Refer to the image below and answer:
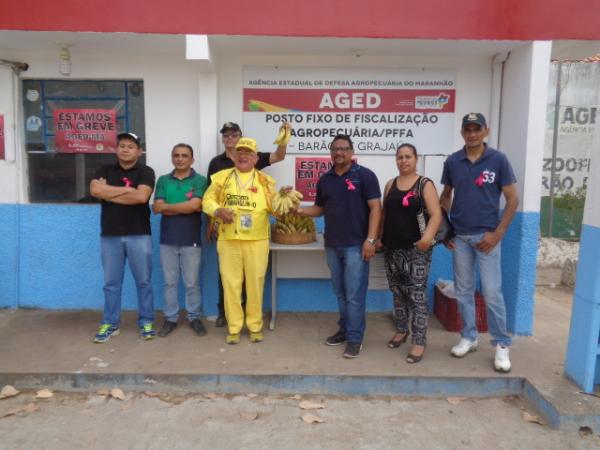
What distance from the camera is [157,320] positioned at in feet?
16.4

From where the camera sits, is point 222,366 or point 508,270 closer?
point 222,366

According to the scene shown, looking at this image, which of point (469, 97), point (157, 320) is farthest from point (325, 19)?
point (157, 320)

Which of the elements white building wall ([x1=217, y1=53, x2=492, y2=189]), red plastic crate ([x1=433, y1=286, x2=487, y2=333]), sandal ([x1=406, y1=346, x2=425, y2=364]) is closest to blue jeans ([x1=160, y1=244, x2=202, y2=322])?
white building wall ([x1=217, y1=53, x2=492, y2=189])

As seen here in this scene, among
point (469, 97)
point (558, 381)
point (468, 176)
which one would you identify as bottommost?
point (558, 381)

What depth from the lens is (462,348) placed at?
4.07 m

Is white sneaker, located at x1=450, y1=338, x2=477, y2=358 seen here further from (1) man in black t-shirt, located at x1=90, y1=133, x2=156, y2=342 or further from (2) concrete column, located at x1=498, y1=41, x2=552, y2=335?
(1) man in black t-shirt, located at x1=90, y1=133, x2=156, y2=342

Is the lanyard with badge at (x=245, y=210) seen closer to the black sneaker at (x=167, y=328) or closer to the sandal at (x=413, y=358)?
the black sneaker at (x=167, y=328)

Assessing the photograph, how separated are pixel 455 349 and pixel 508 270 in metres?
1.13

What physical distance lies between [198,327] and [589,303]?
3339 millimetres

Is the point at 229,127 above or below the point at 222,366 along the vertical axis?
above

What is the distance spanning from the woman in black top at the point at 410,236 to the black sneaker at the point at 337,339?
0.64m

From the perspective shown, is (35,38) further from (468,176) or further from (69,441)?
(468,176)

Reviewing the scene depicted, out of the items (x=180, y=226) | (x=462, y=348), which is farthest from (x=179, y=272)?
(x=462, y=348)

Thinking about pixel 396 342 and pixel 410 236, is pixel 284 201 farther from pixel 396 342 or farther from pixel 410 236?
pixel 396 342
